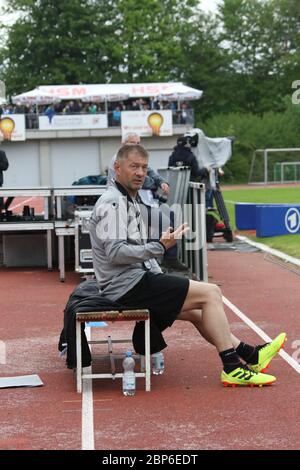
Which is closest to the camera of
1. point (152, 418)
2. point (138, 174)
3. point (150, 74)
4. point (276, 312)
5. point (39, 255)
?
point (152, 418)

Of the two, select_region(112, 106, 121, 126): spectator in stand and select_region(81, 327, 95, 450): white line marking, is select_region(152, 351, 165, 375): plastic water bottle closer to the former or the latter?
select_region(81, 327, 95, 450): white line marking

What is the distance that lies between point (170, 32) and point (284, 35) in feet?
28.4

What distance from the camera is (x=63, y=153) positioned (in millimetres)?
54062

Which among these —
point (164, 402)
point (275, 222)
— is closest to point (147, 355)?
point (164, 402)

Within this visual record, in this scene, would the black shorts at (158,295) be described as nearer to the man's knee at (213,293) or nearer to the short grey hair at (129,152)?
the man's knee at (213,293)

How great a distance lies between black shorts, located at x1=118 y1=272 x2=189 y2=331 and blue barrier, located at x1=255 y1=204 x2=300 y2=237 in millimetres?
12250

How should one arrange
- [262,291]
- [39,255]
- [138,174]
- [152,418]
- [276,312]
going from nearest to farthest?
1. [152,418]
2. [138,174]
3. [276,312]
4. [262,291]
5. [39,255]

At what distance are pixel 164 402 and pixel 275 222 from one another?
42.9ft

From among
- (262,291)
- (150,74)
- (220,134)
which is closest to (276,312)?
(262,291)

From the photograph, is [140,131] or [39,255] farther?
[140,131]

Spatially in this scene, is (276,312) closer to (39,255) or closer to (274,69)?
(39,255)

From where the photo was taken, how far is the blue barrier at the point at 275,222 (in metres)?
19.4

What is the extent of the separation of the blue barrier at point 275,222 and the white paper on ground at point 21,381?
12.2 meters

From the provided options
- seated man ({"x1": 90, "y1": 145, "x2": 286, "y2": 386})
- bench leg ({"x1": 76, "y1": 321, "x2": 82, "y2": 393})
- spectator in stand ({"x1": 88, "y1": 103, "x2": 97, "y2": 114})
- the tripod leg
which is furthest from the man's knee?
spectator in stand ({"x1": 88, "y1": 103, "x2": 97, "y2": 114})
